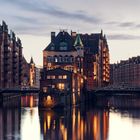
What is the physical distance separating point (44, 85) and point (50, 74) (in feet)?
16.7

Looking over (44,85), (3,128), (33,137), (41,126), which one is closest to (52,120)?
(41,126)

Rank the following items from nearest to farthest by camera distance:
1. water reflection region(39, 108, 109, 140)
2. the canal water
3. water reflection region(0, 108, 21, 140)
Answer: water reflection region(0, 108, 21, 140), the canal water, water reflection region(39, 108, 109, 140)

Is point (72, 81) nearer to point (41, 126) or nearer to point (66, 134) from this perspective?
point (41, 126)

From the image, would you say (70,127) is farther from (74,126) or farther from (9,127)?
(9,127)

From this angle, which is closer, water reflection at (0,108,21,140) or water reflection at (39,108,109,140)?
water reflection at (0,108,21,140)

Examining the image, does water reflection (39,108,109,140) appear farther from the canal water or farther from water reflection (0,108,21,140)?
water reflection (0,108,21,140)

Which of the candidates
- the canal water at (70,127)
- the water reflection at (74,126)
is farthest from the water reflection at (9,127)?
the water reflection at (74,126)

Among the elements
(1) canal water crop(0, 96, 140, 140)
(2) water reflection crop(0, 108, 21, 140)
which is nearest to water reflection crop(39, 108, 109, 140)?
(1) canal water crop(0, 96, 140, 140)

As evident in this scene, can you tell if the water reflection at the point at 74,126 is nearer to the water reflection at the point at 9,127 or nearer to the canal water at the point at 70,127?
the canal water at the point at 70,127

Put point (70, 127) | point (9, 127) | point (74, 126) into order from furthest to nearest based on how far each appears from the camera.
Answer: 1. point (74, 126)
2. point (70, 127)
3. point (9, 127)

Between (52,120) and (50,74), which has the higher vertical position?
(50,74)

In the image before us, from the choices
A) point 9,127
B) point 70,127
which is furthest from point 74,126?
point 9,127

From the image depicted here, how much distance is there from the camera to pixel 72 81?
18838 centimetres

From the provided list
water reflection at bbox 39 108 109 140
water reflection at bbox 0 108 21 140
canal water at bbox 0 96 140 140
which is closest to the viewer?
water reflection at bbox 0 108 21 140
